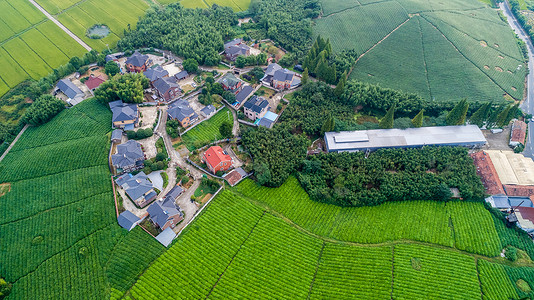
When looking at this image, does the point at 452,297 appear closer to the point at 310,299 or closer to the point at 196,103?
the point at 310,299

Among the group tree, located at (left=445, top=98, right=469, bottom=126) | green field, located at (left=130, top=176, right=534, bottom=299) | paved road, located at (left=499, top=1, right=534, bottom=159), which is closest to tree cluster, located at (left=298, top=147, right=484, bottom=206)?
green field, located at (left=130, top=176, right=534, bottom=299)

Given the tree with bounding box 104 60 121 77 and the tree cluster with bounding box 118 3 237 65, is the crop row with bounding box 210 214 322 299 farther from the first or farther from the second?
the tree with bounding box 104 60 121 77

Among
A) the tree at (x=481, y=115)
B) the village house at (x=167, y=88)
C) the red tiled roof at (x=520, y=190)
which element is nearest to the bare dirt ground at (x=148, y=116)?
the village house at (x=167, y=88)

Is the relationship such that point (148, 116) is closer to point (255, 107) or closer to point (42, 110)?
point (42, 110)

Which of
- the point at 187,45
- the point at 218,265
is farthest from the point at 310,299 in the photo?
the point at 187,45

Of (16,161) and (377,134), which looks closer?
(16,161)

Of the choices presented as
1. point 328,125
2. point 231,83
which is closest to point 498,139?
point 328,125
